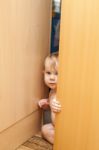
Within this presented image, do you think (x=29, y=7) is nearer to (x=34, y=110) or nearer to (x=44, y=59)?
(x=44, y=59)

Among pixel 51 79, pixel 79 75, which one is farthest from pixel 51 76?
pixel 79 75

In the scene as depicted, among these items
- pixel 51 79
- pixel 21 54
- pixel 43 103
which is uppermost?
pixel 21 54

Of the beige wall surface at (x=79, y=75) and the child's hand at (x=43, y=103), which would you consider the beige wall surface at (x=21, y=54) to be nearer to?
the child's hand at (x=43, y=103)

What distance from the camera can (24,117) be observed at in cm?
147

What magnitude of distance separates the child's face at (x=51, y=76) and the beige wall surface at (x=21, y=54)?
2.7 inches

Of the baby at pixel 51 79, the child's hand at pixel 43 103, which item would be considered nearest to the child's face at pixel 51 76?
the baby at pixel 51 79

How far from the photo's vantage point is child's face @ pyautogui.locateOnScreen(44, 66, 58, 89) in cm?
145

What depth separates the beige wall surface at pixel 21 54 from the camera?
1.23 m

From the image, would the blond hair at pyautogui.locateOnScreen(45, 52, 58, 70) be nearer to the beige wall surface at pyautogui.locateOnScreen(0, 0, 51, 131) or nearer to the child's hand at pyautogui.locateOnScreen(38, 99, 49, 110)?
the beige wall surface at pyautogui.locateOnScreen(0, 0, 51, 131)

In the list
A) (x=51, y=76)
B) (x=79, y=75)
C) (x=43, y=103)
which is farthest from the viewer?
(x=43, y=103)

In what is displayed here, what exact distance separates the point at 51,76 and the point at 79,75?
32 centimetres

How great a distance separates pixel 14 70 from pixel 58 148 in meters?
0.43

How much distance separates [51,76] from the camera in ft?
4.74

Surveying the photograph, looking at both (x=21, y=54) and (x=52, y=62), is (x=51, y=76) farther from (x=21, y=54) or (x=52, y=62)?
(x=21, y=54)
